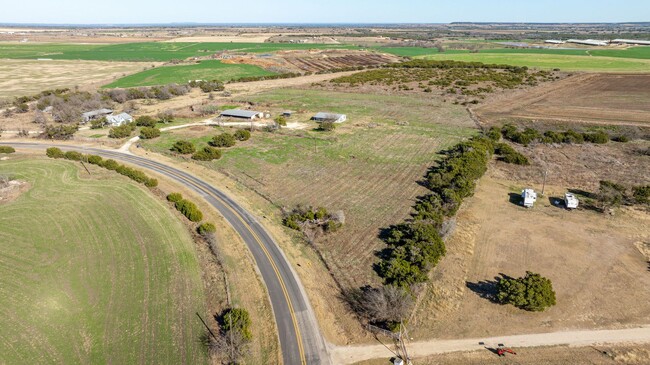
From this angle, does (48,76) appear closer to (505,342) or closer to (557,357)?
(505,342)

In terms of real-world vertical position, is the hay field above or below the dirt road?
above

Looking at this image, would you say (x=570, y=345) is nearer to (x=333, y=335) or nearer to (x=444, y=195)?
(x=333, y=335)

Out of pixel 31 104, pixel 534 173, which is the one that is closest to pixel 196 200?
pixel 534 173

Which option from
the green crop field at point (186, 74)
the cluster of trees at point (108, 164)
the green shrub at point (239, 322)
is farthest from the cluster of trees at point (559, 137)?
the green crop field at point (186, 74)

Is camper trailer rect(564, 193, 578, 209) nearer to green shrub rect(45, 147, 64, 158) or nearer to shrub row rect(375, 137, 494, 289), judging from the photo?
shrub row rect(375, 137, 494, 289)

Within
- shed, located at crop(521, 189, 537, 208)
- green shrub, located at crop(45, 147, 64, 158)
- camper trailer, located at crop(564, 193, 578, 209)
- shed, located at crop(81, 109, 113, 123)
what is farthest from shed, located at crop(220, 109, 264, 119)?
camper trailer, located at crop(564, 193, 578, 209)

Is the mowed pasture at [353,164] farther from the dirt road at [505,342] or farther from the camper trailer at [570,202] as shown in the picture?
the camper trailer at [570,202]
